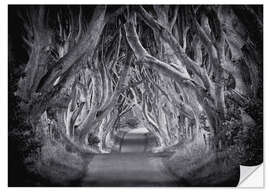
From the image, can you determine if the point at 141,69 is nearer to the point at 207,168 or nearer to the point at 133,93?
the point at 133,93

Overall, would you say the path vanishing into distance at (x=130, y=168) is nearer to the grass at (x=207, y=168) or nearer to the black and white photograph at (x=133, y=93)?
the black and white photograph at (x=133, y=93)

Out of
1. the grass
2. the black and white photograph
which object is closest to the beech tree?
the black and white photograph

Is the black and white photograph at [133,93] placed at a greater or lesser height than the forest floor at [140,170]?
greater

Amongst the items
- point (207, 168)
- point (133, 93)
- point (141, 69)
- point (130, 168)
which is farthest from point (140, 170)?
point (141, 69)

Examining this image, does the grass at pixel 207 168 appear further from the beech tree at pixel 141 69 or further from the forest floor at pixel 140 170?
the beech tree at pixel 141 69

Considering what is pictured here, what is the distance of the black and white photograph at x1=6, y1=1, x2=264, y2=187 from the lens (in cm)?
448

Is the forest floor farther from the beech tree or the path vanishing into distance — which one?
the beech tree

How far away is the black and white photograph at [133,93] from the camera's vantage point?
4.48 meters

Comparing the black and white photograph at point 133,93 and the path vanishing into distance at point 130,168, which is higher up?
A: the black and white photograph at point 133,93

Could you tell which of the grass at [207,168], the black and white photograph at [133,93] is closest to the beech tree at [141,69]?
the black and white photograph at [133,93]

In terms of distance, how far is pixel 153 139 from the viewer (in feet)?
15.2

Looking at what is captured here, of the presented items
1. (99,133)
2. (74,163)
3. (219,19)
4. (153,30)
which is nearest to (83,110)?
(99,133)
